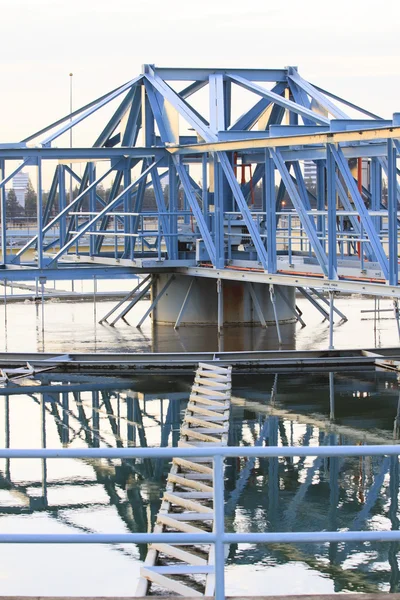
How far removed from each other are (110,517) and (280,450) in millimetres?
6920

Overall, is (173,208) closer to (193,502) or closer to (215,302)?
(215,302)

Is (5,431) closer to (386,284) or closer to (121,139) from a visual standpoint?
(386,284)

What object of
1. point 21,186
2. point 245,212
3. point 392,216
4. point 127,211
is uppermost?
point 21,186

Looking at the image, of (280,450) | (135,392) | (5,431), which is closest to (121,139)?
(135,392)

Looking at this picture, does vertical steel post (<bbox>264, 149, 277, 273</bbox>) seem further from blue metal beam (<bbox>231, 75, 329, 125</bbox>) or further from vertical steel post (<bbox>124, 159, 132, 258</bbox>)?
vertical steel post (<bbox>124, 159, 132, 258</bbox>)

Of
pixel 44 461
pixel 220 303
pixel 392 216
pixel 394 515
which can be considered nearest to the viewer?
pixel 394 515

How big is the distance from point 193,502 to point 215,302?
1628 cm

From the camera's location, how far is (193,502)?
12.3 meters

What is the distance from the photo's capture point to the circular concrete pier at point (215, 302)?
28.1 m

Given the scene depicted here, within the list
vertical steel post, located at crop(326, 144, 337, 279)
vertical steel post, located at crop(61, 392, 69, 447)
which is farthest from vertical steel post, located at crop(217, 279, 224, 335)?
vertical steel post, located at crop(61, 392, 69, 447)

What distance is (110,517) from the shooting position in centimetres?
1233

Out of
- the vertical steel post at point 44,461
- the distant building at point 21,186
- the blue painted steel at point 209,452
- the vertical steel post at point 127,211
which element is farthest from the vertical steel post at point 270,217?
the distant building at point 21,186

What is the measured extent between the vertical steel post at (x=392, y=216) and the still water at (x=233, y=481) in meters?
2.34

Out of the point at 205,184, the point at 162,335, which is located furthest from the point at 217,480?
the point at 205,184
